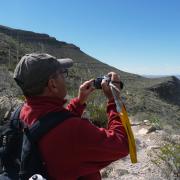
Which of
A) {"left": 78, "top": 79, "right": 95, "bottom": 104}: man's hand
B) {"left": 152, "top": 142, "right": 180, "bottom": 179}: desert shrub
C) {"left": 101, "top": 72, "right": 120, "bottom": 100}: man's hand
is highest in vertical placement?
{"left": 101, "top": 72, "right": 120, "bottom": 100}: man's hand

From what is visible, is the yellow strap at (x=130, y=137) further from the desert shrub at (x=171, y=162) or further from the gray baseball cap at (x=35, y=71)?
the desert shrub at (x=171, y=162)

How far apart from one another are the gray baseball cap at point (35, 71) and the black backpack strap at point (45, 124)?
231 millimetres

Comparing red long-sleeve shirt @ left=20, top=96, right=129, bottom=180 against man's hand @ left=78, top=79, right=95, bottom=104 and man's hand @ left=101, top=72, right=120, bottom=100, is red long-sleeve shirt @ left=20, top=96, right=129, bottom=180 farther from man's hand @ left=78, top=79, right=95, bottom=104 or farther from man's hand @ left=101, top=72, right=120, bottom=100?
man's hand @ left=78, top=79, right=95, bottom=104

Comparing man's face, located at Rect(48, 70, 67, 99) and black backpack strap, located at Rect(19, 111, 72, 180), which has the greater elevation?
man's face, located at Rect(48, 70, 67, 99)

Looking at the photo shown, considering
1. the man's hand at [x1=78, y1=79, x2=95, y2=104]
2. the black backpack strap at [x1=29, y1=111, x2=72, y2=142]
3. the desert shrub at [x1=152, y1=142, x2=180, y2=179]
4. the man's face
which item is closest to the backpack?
the black backpack strap at [x1=29, y1=111, x2=72, y2=142]

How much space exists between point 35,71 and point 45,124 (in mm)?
345

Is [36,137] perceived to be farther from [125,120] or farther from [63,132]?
[125,120]

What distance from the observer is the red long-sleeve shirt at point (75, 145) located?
2.37 meters

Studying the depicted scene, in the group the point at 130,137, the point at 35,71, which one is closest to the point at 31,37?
the point at 35,71

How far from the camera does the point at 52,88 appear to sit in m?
2.57

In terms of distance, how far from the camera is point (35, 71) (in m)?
2.53

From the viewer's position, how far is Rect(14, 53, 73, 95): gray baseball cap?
8.29 ft

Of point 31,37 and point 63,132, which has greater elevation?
point 31,37

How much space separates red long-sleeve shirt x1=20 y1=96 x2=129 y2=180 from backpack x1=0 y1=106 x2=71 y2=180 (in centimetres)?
3
